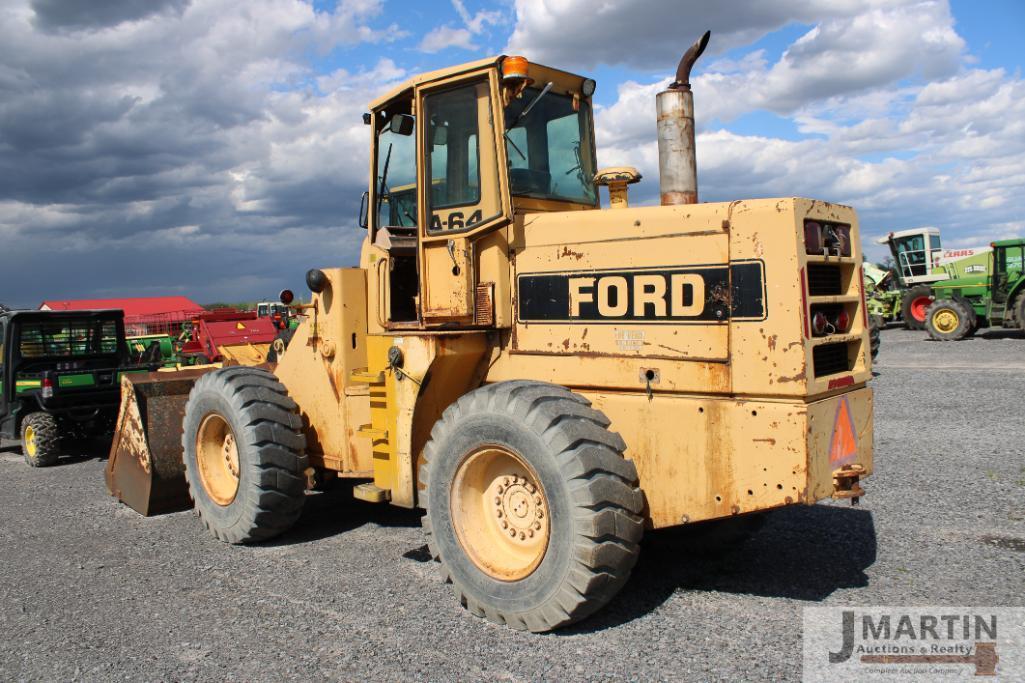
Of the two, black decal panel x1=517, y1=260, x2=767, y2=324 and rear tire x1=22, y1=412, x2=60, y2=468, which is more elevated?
black decal panel x1=517, y1=260, x2=767, y2=324

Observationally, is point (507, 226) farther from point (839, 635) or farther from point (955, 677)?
point (955, 677)

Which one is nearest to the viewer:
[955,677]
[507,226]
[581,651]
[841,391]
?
[955,677]

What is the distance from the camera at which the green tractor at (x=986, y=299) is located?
21469 mm

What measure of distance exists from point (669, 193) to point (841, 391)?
1.55 metres

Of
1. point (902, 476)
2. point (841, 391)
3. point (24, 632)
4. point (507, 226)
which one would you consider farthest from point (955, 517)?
point (24, 632)

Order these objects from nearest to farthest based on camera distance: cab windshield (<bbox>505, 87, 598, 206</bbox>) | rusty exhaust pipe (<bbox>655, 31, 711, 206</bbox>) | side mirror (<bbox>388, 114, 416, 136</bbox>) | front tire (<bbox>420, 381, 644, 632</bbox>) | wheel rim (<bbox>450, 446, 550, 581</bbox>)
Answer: front tire (<bbox>420, 381, 644, 632</bbox>) → wheel rim (<bbox>450, 446, 550, 581</bbox>) → rusty exhaust pipe (<bbox>655, 31, 711, 206</bbox>) → cab windshield (<bbox>505, 87, 598, 206</bbox>) → side mirror (<bbox>388, 114, 416, 136</bbox>)

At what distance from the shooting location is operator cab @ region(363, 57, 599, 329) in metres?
5.16

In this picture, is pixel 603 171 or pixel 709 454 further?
pixel 603 171

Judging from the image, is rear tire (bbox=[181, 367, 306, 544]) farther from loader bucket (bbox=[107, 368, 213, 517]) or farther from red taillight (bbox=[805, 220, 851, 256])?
red taillight (bbox=[805, 220, 851, 256])

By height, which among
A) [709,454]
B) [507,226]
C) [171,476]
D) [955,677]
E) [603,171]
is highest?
[603,171]

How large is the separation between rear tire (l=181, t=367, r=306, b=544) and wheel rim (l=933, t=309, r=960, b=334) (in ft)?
69.4

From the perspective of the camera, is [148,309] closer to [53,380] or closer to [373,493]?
[53,380]

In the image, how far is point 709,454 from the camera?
428 cm

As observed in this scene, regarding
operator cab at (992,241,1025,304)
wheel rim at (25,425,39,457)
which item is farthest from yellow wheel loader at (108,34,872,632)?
operator cab at (992,241,1025,304)
